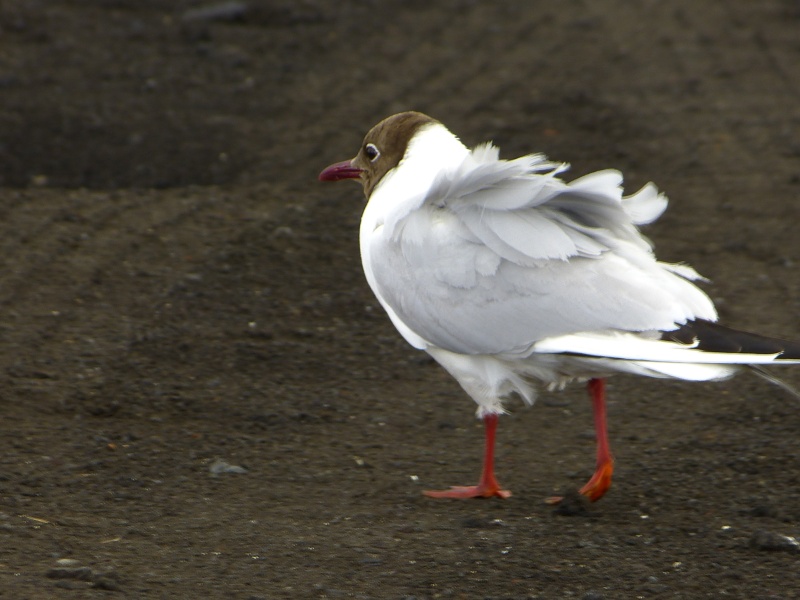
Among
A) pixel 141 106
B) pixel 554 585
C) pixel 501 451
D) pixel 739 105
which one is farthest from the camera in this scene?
pixel 739 105

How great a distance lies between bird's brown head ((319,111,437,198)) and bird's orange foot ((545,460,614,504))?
1.71m

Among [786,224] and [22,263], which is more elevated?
[786,224]

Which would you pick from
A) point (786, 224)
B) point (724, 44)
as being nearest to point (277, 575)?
point (786, 224)

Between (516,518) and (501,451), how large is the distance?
0.87 m

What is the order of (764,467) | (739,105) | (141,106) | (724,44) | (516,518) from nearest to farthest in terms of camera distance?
(516,518)
(764,467)
(141,106)
(739,105)
(724,44)

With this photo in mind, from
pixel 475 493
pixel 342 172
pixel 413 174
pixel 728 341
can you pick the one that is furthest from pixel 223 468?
pixel 728 341

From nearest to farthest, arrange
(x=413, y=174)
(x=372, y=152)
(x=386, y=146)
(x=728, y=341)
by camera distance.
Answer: (x=728, y=341), (x=413, y=174), (x=386, y=146), (x=372, y=152)

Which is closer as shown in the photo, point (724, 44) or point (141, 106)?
point (141, 106)

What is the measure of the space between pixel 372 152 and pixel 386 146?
126 millimetres

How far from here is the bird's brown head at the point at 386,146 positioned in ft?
18.9

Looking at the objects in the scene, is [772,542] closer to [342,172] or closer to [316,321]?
[342,172]

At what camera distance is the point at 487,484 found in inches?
202

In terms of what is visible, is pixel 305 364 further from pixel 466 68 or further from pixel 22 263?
pixel 466 68

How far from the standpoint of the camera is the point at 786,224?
8.37 meters
